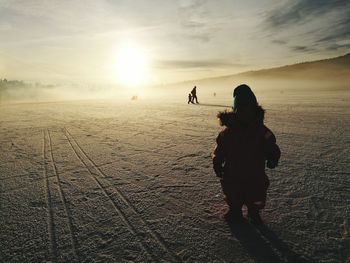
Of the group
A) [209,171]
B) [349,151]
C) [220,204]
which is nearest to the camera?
[220,204]

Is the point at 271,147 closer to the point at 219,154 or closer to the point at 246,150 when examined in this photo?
the point at 246,150

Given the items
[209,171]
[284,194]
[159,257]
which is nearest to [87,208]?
[159,257]

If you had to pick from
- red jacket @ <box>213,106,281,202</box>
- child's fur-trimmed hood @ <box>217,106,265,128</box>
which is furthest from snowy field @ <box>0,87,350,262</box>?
child's fur-trimmed hood @ <box>217,106,265,128</box>

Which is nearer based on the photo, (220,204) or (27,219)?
(27,219)

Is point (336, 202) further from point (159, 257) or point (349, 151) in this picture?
point (349, 151)

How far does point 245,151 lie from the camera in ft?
10.3

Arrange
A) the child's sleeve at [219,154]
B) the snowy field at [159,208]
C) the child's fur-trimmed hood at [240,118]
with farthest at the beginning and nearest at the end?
the child's sleeve at [219,154] → the child's fur-trimmed hood at [240,118] → the snowy field at [159,208]

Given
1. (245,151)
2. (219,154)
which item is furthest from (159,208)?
(245,151)

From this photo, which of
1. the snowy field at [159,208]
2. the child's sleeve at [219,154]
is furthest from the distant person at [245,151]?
the snowy field at [159,208]

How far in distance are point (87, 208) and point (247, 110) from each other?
2684 millimetres

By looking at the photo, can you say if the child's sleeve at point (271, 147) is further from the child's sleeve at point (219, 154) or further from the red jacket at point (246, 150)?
the child's sleeve at point (219, 154)

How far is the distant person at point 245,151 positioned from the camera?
306cm

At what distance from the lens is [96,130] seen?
11.1 metres

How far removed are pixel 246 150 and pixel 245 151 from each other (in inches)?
0.7
